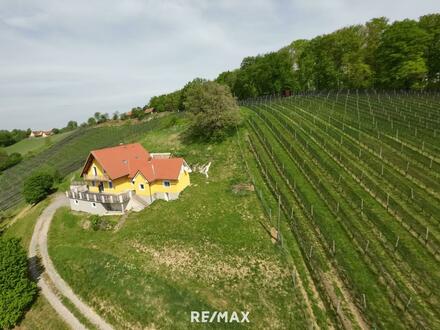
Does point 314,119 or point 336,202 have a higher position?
point 314,119

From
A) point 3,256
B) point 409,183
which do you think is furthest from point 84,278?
point 409,183

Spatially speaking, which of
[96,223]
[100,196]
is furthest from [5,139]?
[96,223]

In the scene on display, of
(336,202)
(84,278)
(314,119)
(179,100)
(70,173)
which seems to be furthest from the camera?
(179,100)

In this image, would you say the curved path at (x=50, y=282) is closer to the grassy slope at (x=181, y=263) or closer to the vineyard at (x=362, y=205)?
the grassy slope at (x=181, y=263)

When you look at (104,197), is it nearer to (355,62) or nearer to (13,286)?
(13,286)

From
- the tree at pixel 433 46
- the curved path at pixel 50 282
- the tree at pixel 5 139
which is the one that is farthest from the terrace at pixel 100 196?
the tree at pixel 5 139

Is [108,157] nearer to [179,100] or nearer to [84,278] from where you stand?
[84,278]
